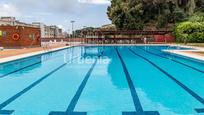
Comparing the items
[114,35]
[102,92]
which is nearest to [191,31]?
[114,35]

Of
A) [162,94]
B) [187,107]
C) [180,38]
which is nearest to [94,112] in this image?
[187,107]

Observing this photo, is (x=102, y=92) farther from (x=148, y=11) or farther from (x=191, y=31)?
(x=148, y=11)

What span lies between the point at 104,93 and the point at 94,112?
1880 mm

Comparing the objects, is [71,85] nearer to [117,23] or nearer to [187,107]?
[187,107]

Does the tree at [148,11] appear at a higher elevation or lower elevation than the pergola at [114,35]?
higher

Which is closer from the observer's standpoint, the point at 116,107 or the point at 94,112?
the point at 94,112

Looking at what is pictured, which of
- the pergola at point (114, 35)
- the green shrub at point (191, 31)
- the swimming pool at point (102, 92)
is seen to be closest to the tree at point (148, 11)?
the pergola at point (114, 35)

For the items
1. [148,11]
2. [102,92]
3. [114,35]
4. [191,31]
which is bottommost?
[102,92]

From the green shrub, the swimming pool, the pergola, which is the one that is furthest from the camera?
the pergola

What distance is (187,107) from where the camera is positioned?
603 centimetres

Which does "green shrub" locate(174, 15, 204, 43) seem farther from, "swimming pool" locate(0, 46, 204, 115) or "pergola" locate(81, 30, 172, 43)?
"swimming pool" locate(0, 46, 204, 115)

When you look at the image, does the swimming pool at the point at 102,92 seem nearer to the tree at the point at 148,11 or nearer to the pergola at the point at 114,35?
the pergola at the point at 114,35

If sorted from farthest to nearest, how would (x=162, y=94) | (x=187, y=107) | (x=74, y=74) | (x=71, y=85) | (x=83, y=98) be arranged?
(x=74, y=74) → (x=71, y=85) → (x=162, y=94) → (x=83, y=98) → (x=187, y=107)

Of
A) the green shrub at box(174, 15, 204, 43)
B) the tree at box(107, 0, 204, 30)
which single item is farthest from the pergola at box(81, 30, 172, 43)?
the tree at box(107, 0, 204, 30)
